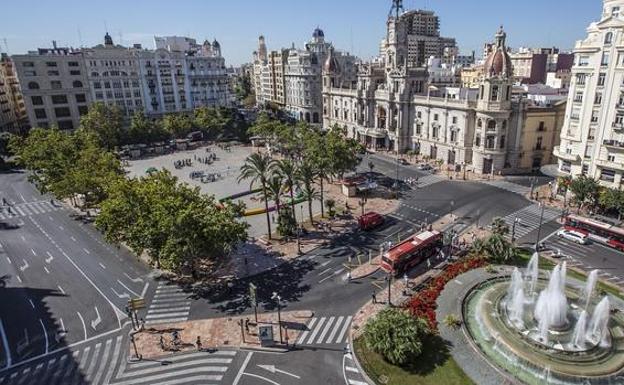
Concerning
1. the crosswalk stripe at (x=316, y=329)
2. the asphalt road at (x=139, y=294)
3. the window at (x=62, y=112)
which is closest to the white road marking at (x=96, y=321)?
the asphalt road at (x=139, y=294)

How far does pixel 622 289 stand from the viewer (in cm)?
4772

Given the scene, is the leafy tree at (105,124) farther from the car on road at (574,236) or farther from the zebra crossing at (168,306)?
the car on road at (574,236)

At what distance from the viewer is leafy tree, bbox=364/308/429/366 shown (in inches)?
1425

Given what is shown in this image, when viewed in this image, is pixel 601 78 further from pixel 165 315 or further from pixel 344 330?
pixel 165 315

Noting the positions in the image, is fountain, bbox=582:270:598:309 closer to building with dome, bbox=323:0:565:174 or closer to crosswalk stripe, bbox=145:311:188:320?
crosswalk stripe, bbox=145:311:188:320

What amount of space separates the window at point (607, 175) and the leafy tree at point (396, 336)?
5425cm

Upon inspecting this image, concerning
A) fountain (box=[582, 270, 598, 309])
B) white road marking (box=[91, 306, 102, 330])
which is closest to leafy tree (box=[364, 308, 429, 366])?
fountain (box=[582, 270, 598, 309])

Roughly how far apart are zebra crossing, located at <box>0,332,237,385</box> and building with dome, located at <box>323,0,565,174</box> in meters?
76.7

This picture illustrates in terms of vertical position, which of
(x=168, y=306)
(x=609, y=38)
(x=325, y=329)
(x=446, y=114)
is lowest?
(x=325, y=329)

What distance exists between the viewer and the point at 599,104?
225 feet

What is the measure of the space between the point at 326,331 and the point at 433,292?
1419 cm

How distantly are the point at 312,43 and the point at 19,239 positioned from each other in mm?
157610

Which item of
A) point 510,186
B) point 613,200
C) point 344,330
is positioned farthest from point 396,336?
point 510,186

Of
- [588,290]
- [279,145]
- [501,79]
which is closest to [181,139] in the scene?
[279,145]
